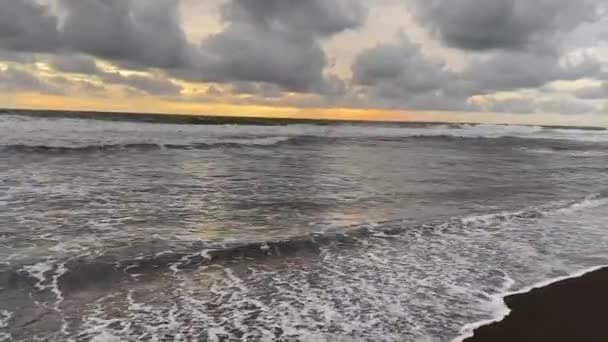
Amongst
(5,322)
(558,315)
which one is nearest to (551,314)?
(558,315)

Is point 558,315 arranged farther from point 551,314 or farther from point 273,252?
point 273,252

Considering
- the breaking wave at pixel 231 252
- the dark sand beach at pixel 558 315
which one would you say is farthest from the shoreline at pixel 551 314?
the breaking wave at pixel 231 252

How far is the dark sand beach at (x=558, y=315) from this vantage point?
5.16 m

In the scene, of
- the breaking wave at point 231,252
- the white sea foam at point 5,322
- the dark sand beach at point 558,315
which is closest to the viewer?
the white sea foam at point 5,322

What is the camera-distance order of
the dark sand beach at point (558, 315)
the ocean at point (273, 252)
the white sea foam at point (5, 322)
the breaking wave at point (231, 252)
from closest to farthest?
the white sea foam at point (5, 322)
the dark sand beach at point (558, 315)
the ocean at point (273, 252)
the breaking wave at point (231, 252)

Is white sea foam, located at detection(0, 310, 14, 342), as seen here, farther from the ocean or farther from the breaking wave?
the breaking wave

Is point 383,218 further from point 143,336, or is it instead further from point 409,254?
point 143,336

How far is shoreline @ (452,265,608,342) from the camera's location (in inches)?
203

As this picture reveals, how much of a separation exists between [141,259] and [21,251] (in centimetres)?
192

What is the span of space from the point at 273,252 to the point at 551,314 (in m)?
4.06

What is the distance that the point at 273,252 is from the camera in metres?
7.85

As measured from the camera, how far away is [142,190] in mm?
13031

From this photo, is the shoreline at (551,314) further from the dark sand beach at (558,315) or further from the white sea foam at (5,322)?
the white sea foam at (5,322)

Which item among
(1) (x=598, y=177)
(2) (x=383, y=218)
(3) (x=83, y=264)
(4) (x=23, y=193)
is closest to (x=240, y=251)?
(3) (x=83, y=264)
